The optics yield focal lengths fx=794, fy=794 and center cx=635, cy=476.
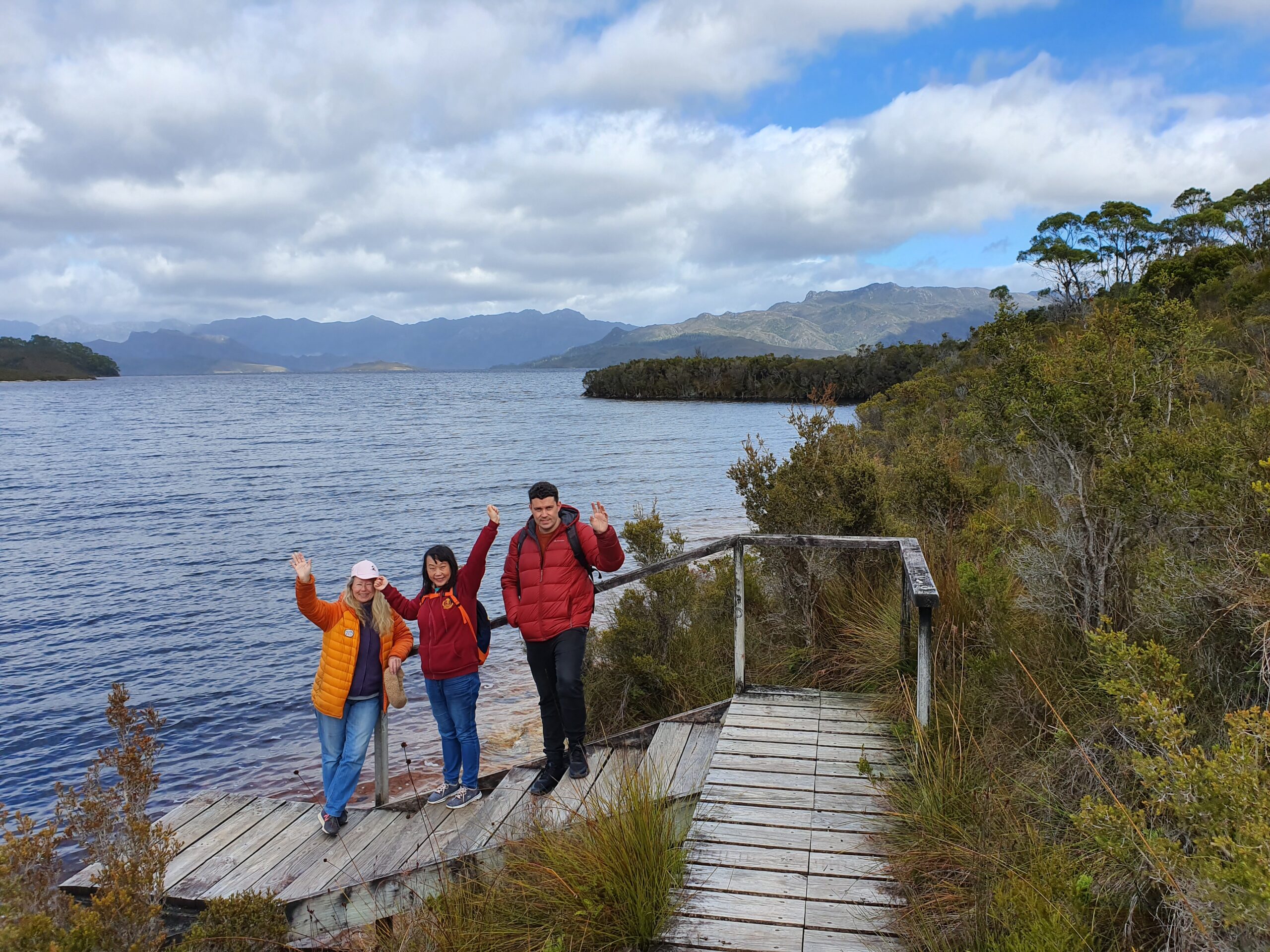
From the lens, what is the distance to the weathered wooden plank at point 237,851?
505cm

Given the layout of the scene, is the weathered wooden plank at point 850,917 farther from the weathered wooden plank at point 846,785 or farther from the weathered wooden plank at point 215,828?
the weathered wooden plank at point 215,828

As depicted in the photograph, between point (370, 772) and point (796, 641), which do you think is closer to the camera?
point (796, 641)

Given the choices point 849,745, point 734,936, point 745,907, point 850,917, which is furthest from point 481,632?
point 850,917

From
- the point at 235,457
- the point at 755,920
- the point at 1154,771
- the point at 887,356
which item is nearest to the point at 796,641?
the point at 755,920

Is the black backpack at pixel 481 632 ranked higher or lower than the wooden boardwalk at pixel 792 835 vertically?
higher

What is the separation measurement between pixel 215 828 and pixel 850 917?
465 centimetres

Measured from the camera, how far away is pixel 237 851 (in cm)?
553

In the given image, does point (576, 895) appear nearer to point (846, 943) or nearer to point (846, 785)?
point (846, 943)

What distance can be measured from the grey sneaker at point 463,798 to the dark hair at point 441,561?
1.47 metres

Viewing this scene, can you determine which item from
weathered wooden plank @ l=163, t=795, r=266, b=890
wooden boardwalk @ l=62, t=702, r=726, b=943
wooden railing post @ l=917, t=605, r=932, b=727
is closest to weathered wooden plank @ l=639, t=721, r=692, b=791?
wooden boardwalk @ l=62, t=702, r=726, b=943

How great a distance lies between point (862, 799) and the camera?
4.71m

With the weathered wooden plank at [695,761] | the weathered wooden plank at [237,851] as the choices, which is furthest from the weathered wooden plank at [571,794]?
the weathered wooden plank at [237,851]

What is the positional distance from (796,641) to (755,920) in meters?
3.94

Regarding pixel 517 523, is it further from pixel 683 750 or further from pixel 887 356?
pixel 887 356
